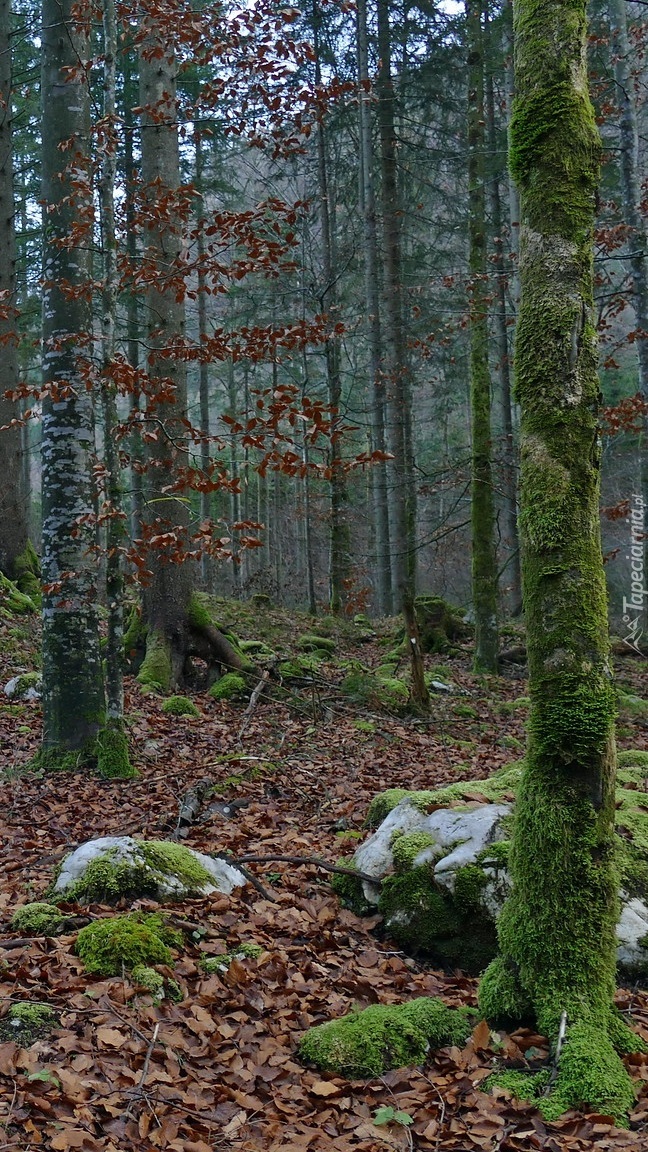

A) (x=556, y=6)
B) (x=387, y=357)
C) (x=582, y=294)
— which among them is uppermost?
(x=387, y=357)

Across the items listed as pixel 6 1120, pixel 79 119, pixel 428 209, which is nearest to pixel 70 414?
pixel 79 119

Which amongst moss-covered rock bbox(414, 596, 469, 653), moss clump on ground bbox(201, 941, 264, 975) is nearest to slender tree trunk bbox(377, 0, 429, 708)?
moss-covered rock bbox(414, 596, 469, 653)

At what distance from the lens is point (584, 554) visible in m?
3.27

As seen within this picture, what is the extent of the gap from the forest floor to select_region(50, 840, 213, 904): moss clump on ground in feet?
0.46

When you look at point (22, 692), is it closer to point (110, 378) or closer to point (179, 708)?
point (179, 708)

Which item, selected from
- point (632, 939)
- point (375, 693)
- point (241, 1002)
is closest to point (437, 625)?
point (375, 693)

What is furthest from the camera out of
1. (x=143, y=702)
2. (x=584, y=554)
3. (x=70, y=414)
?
(x=143, y=702)

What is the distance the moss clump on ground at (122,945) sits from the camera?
3.79 meters

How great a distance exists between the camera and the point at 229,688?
390 inches

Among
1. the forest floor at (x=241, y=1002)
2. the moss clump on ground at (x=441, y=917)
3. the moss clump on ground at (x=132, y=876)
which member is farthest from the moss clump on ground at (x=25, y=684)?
the moss clump on ground at (x=441, y=917)

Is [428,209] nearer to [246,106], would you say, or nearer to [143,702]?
[246,106]

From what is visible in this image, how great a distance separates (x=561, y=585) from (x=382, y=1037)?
214 cm

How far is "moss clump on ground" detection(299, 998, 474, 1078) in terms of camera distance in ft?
11.0

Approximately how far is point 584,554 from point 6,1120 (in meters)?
3.00
